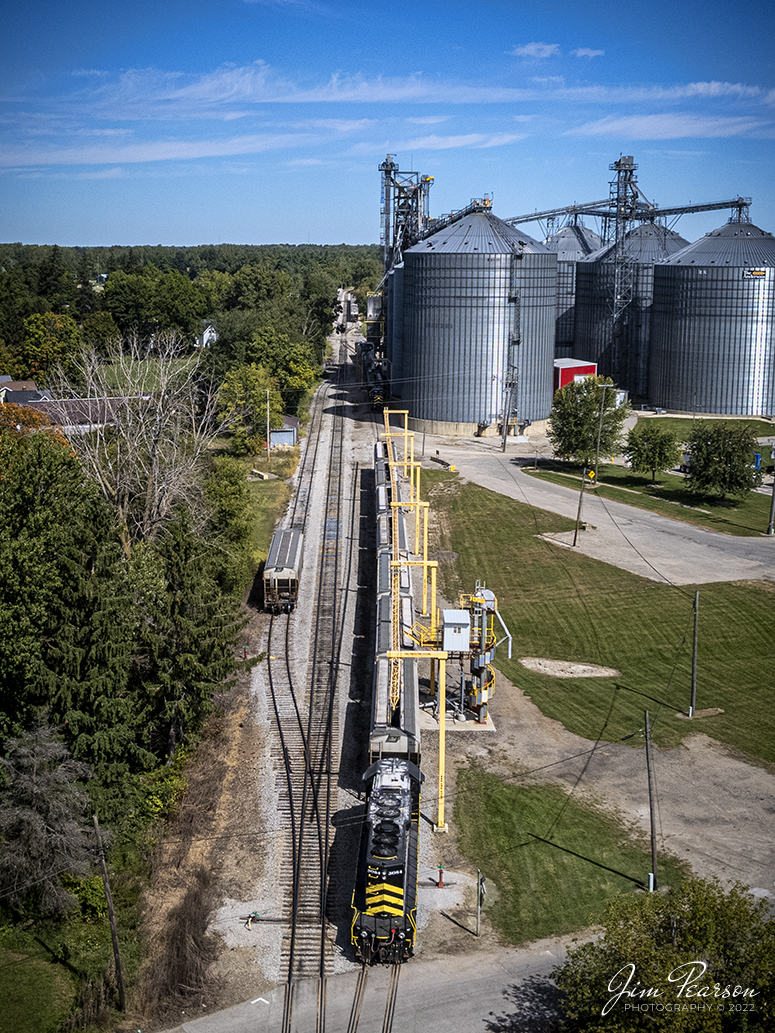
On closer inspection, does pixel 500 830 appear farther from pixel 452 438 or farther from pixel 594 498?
pixel 452 438

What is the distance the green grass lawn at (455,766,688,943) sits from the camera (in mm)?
29062

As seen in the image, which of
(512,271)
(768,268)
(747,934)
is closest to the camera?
(747,934)

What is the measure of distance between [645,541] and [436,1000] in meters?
42.8

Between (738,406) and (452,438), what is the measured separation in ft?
110

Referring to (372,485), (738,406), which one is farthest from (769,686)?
(738,406)

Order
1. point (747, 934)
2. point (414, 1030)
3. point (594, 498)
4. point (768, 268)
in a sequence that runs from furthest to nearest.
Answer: point (768, 268) → point (594, 498) → point (414, 1030) → point (747, 934)

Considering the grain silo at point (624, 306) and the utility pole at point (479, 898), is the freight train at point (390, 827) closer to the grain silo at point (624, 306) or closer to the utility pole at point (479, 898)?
the utility pole at point (479, 898)

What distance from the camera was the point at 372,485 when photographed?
76.5 m

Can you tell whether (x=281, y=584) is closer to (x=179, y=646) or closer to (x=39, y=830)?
(x=179, y=646)

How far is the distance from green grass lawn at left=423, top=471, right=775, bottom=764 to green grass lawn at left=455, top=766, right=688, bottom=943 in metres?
6.41

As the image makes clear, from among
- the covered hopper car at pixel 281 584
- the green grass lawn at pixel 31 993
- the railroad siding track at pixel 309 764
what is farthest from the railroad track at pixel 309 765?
the green grass lawn at pixel 31 993

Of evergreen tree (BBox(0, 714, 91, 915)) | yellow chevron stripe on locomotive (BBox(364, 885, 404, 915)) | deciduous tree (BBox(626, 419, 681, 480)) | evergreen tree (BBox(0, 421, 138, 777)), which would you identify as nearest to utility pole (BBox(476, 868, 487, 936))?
yellow chevron stripe on locomotive (BBox(364, 885, 404, 915))

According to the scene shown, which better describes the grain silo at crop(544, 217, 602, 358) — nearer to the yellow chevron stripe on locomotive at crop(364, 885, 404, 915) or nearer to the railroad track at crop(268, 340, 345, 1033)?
the railroad track at crop(268, 340, 345, 1033)

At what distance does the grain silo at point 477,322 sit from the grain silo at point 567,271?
27.5 meters
